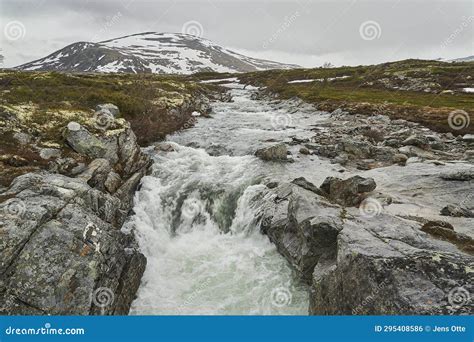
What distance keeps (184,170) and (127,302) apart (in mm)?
12156

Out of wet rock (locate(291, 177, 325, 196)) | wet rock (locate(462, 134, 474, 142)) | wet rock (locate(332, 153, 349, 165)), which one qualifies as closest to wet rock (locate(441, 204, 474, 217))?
wet rock (locate(291, 177, 325, 196))

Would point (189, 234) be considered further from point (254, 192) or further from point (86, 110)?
point (86, 110)

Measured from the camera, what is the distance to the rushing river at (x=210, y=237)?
1358 cm

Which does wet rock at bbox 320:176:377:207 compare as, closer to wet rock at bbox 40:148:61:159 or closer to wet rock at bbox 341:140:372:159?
wet rock at bbox 341:140:372:159

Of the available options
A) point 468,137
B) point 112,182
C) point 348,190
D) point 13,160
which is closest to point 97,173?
point 112,182

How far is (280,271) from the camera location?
1498 centimetres

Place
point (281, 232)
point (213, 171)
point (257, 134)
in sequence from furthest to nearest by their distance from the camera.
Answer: point (257, 134) < point (213, 171) < point (281, 232)

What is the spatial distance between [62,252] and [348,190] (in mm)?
12658

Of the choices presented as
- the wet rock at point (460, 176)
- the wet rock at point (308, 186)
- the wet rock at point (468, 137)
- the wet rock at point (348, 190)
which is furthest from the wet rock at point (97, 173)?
the wet rock at point (468, 137)

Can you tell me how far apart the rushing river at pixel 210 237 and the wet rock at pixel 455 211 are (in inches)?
279

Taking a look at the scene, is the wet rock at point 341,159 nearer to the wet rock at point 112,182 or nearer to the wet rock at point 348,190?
the wet rock at point 348,190

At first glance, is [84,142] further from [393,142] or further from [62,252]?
[393,142]

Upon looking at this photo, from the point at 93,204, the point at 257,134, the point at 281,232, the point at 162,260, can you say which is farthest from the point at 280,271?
the point at 257,134

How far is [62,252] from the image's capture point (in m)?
11.1
